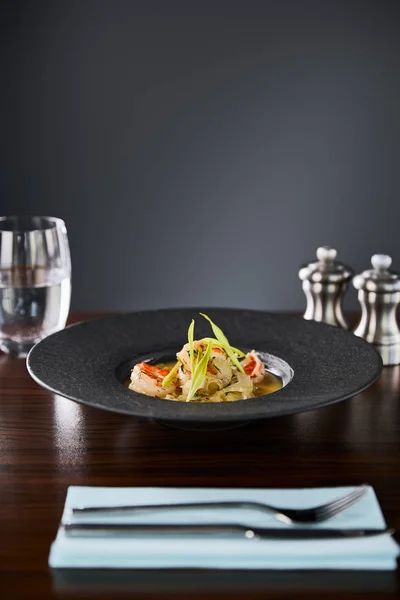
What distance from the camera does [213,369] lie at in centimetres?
120

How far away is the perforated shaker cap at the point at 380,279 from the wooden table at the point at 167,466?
0.53 feet

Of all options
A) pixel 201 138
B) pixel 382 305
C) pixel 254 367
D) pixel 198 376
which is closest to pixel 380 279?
pixel 382 305

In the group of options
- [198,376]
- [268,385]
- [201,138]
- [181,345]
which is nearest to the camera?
[198,376]

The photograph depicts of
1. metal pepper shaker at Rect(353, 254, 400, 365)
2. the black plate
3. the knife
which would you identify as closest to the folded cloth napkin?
the knife

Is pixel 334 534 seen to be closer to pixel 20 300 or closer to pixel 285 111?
pixel 20 300

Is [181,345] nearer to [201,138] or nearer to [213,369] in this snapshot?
[213,369]

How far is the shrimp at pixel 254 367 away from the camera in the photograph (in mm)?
1270

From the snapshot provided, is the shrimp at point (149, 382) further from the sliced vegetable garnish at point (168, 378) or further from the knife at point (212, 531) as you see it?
the knife at point (212, 531)

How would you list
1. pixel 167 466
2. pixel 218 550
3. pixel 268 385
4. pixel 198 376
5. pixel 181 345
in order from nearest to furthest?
1. pixel 218 550
2. pixel 167 466
3. pixel 198 376
4. pixel 268 385
5. pixel 181 345

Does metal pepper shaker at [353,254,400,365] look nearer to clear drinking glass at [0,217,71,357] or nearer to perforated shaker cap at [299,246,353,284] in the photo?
Answer: perforated shaker cap at [299,246,353,284]

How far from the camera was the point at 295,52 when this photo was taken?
11.3 ft

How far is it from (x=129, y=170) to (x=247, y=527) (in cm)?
Result: 277

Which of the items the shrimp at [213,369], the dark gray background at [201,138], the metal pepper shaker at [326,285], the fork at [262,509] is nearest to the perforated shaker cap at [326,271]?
the metal pepper shaker at [326,285]

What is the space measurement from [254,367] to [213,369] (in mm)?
103
